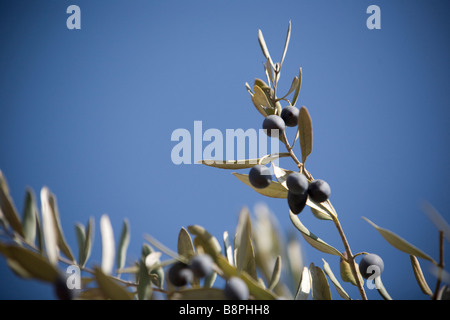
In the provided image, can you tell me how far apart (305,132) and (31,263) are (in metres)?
0.61

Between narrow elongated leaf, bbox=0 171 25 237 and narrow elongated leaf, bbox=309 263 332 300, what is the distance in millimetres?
558

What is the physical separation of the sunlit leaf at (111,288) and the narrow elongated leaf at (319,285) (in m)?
0.41

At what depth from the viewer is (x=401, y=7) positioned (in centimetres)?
638

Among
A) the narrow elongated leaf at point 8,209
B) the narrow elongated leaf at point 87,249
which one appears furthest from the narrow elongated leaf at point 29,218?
the narrow elongated leaf at point 87,249

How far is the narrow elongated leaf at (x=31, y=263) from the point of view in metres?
0.42

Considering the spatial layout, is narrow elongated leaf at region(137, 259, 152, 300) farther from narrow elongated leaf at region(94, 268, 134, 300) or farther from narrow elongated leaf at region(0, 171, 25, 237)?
narrow elongated leaf at region(0, 171, 25, 237)

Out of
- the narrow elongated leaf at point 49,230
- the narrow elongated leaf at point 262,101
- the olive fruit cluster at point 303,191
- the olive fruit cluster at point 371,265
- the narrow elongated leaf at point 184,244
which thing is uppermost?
the narrow elongated leaf at point 262,101

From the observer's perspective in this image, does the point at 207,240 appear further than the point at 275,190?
No

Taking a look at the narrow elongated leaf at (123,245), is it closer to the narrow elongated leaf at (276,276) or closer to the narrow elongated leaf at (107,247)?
the narrow elongated leaf at (107,247)

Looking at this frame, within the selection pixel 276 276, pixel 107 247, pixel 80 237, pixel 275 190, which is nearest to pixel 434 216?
pixel 276 276

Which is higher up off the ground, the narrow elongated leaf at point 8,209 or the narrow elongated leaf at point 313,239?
the narrow elongated leaf at point 8,209

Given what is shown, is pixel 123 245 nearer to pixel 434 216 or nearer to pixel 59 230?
pixel 59 230

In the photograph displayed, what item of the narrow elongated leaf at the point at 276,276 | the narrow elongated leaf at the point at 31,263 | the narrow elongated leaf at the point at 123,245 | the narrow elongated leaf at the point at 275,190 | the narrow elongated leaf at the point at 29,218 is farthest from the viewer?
the narrow elongated leaf at the point at 275,190

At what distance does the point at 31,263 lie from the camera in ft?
1.42
